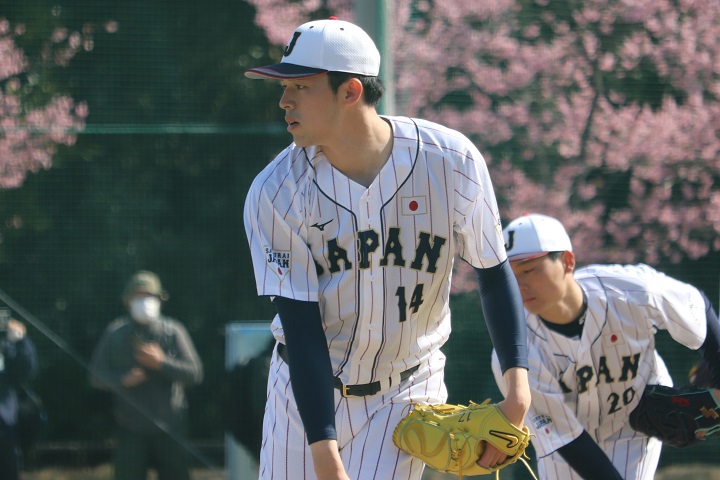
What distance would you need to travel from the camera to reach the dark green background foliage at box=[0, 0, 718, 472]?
6.50 metres

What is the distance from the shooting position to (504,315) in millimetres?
3074

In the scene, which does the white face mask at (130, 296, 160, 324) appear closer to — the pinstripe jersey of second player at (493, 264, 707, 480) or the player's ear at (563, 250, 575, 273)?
the pinstripe jersey of second player at (493, 264, 707, 480)

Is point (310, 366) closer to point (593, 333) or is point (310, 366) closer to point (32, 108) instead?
point (593, 333)

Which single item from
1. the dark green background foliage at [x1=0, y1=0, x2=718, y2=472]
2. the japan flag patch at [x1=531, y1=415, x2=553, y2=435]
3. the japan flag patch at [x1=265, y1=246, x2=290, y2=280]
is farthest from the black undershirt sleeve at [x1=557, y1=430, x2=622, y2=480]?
the dark green background foliage at [x1=0, y1=0, x2=718, y2=472]

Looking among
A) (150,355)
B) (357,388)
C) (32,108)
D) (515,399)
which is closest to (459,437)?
(515,399)

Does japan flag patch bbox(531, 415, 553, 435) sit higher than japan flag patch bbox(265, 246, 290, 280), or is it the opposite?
japan flag patch bbox(265, 246, 290, 280)

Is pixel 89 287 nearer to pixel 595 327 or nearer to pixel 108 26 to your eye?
pixel 108 26

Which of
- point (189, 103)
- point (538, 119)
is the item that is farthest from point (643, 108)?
point (189, 103)

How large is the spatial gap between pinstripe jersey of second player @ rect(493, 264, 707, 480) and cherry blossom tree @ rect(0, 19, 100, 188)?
358cm

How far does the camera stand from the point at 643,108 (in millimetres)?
6770

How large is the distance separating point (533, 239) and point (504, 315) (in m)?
1.16

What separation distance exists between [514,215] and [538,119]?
1.96 feet

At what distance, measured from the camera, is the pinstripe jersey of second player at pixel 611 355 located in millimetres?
4129

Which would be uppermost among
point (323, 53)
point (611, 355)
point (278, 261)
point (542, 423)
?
point (323, 53)
